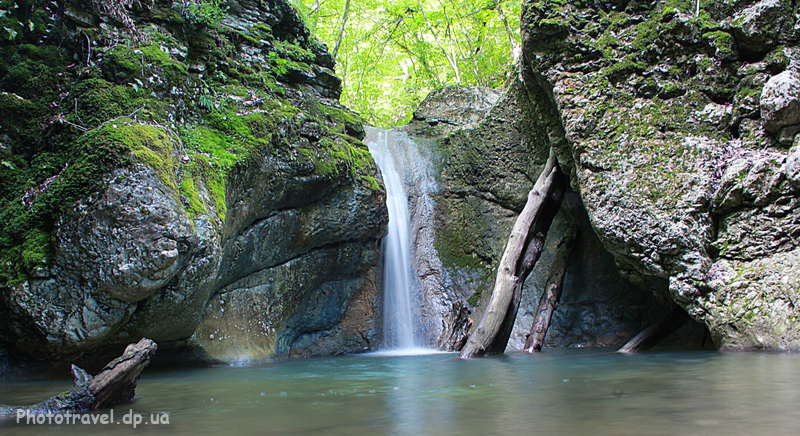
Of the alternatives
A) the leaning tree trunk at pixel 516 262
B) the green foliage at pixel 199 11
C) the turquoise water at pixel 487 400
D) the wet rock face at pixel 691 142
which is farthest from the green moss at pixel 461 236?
the green foliage at pixel 199 11

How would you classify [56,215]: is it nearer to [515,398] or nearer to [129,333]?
[129,333]

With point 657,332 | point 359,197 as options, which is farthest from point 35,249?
point 657,332

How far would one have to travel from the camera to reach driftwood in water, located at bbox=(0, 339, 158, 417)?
293 centimetres

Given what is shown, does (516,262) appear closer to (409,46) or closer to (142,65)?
(142,65)

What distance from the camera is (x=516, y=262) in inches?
289

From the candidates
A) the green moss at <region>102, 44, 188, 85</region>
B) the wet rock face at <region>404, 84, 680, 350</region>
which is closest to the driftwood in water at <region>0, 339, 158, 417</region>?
the green moss at <region>102, 44, 188, 85</region>

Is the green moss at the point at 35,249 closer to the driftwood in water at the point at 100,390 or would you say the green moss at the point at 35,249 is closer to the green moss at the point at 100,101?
the green moss at the point at 100,101

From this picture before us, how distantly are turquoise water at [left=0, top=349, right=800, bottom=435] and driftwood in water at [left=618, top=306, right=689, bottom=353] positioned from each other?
2059 millimetres

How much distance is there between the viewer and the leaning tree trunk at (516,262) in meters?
6.80

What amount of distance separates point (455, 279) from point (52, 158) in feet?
20.7

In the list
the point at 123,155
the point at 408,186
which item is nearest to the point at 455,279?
the point at 408,186

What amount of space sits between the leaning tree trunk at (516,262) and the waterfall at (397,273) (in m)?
2.19

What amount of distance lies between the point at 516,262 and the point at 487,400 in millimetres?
4482

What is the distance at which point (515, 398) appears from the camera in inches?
120
